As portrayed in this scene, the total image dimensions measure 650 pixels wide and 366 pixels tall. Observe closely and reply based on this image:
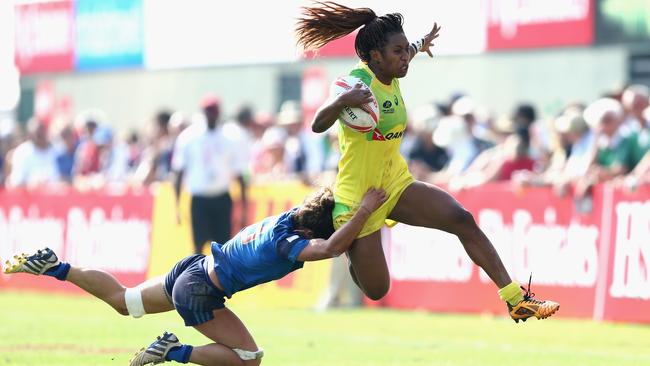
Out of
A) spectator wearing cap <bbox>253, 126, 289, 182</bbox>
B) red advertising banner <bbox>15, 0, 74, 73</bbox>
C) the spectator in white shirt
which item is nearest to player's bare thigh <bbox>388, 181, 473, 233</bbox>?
spectator wearing cap <bbox>253, 126, 289, 182</bbox>

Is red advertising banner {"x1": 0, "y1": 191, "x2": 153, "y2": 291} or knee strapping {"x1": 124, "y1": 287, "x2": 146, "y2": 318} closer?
knee strapping {"x1": 124, "y1": 287, "x2": 146, "y2": 318}

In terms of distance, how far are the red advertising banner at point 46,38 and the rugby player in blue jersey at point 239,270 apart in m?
19.6

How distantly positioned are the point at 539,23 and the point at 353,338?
7.44 metres

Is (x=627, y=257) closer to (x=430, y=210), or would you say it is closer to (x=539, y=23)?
(x=430, y=210)

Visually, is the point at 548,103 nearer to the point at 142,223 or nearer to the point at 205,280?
the point at 142,223

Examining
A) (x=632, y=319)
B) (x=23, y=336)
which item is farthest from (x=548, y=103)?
(x=23, y=336)

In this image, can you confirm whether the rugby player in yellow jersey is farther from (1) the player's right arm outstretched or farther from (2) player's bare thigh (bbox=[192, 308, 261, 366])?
(2) player's bare thigh (bbox=[192, 308, 261, 366])

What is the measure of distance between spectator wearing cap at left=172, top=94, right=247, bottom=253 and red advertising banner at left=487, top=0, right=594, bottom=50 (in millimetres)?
4468

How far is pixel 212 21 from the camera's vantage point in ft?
87.1

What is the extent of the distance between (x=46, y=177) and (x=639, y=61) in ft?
31.0

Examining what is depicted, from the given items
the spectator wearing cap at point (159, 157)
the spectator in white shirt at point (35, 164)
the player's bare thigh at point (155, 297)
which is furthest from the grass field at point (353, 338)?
the spectator in white shirt at point (35, 164)

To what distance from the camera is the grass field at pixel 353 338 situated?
12.4 m

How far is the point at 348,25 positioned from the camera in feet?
34.2

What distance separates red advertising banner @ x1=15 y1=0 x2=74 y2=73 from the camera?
95.0ft
